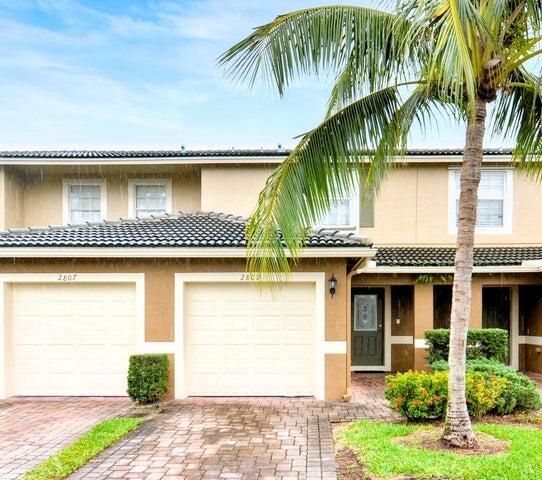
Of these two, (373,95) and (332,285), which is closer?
(373,95)

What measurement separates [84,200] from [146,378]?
7.48 metres

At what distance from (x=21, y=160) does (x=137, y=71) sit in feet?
72.9

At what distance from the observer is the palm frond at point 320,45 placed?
737cm

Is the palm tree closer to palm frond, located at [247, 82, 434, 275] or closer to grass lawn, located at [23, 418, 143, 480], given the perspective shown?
palm frond, located at [247, 82, 434, 275]

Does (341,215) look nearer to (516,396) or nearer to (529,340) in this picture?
(529,340)

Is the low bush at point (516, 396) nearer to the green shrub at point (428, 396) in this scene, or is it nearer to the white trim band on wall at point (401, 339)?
the green shrub at point (428, 396)

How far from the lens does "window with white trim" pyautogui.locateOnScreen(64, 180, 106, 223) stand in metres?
15.2

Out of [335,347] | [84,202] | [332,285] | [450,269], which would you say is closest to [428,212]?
[450,269]

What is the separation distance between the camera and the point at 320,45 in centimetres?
746

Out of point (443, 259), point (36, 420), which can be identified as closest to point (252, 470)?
point (36, 420)

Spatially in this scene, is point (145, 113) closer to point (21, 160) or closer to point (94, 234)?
point (21, 160)

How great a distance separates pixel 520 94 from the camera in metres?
7.92

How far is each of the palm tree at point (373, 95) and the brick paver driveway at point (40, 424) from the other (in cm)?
415

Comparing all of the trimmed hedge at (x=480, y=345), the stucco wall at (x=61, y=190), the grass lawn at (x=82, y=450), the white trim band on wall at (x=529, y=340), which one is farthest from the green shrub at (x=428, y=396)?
the stucco wall at (x=61, y=190)
